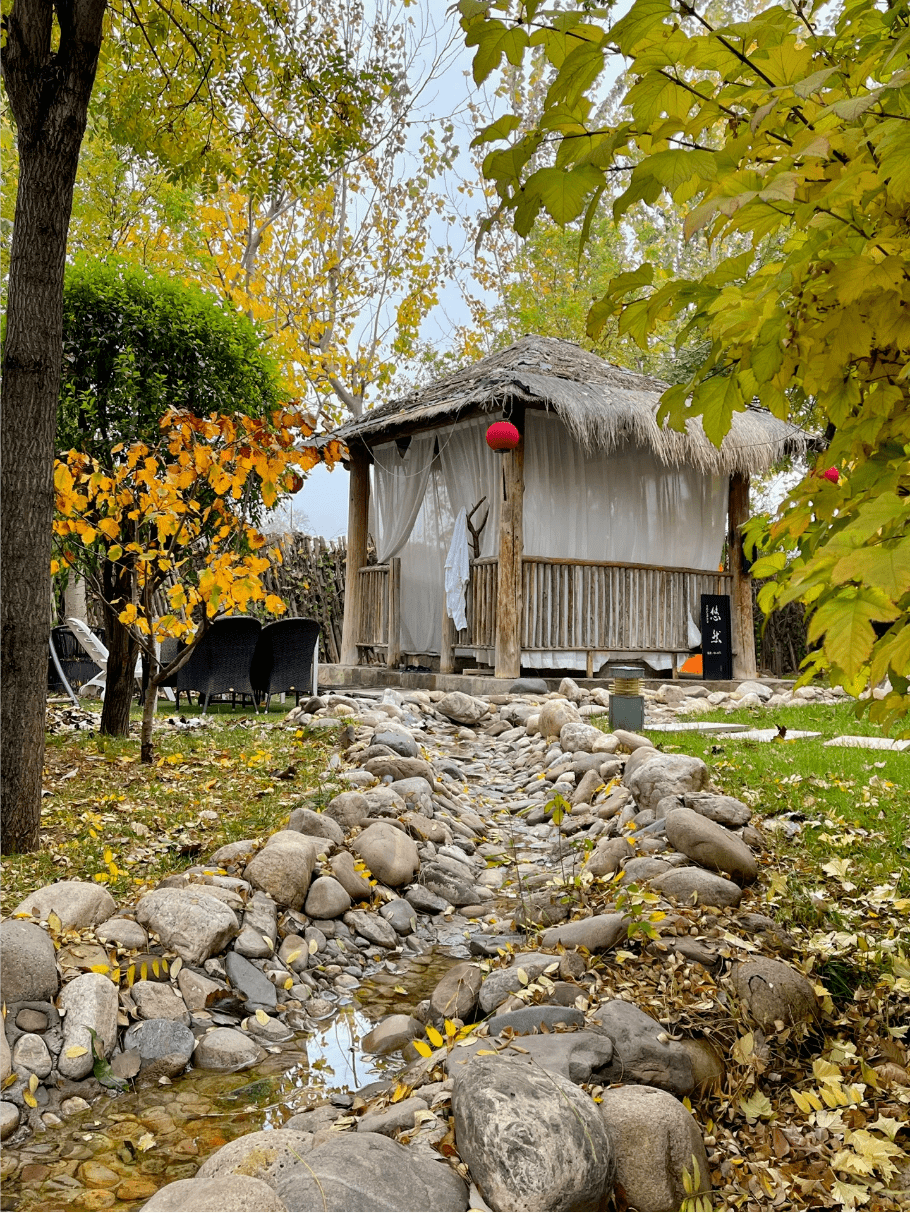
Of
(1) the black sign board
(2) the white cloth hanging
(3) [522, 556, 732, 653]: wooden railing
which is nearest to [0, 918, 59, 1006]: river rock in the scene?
(3) [522, 556, 732, 653]: wooden railing

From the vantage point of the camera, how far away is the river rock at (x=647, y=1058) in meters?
2.39

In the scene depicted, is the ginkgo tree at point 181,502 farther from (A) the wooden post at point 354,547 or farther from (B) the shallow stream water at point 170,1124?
(A) the wooden post at point 354,547

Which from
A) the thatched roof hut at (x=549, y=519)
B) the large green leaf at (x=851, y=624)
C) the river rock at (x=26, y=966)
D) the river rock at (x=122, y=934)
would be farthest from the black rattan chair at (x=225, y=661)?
the large green leaf at (x=851, y=624)

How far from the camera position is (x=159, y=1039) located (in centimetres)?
288

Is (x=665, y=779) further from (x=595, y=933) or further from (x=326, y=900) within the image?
(x=326, y=900)

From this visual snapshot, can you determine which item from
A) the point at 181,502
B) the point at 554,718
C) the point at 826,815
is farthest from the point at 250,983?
the point at 554,718

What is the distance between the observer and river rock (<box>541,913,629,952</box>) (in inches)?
124

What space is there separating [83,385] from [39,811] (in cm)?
335

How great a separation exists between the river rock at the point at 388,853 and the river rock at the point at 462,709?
145 inches

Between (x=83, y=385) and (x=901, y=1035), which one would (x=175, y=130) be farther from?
(x=901, y=1035)

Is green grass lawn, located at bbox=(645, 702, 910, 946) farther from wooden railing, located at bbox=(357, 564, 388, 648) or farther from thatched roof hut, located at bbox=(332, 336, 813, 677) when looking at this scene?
wooden railing, located at bbox=(357, 564, 388, 648)

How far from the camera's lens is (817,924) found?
3205 millimetres

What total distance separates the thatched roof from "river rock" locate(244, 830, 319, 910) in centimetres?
593

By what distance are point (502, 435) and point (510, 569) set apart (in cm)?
142
